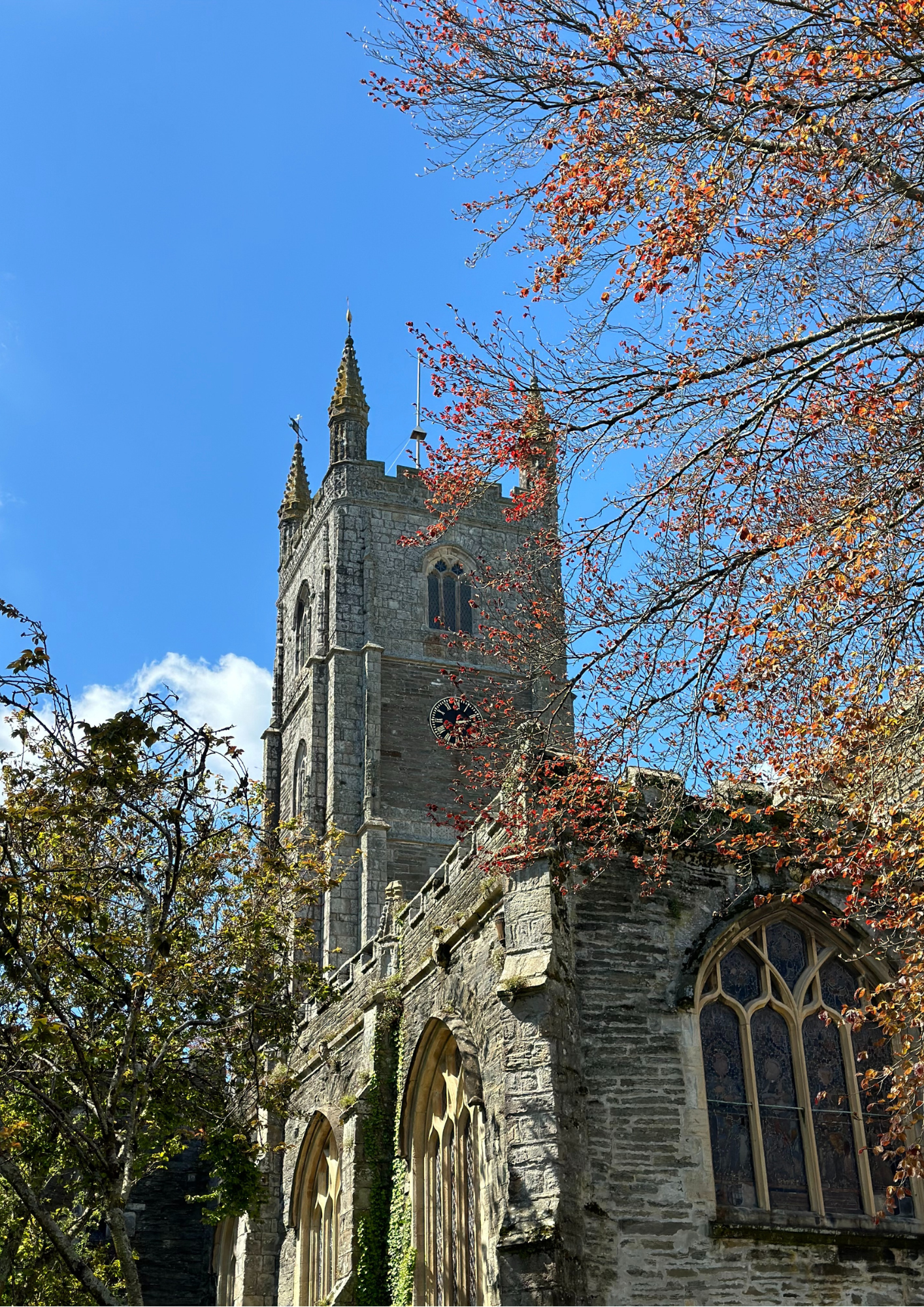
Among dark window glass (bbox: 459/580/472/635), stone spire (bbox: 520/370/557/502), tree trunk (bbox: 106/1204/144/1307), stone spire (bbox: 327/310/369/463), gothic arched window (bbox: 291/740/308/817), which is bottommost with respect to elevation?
tree trunk (bbox: 106/1204/144/1307)

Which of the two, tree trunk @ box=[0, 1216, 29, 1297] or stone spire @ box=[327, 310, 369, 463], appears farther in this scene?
stone spire @ box=[327, 310, 369, 463]

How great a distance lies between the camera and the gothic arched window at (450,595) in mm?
49281

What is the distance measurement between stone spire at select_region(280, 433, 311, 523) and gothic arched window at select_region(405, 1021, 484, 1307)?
39481 mm

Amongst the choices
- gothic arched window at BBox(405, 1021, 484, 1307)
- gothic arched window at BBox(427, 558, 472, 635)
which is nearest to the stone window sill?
gothic arched window at BBox(405, 1021, 484, 1307)

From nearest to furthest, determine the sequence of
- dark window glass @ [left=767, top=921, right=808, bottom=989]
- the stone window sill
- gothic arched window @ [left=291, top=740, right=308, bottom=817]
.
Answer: the stone window sill < dark window glass @ [left=767, top=921, right=808, bottom=989] < gothic arched window @ [left=291, top=740, right=308, bottom=817]

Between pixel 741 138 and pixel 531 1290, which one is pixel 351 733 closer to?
pixel 531 1290

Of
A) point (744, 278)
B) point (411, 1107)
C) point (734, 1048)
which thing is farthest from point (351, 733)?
point (744, 278)

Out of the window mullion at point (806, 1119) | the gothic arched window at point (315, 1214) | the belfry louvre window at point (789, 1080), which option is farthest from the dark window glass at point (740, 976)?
the gothic arched window at point (315, 1214)

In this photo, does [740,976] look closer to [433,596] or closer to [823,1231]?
[823,1231]

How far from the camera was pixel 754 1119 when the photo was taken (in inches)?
599

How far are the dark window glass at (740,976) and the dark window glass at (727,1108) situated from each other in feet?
0.74

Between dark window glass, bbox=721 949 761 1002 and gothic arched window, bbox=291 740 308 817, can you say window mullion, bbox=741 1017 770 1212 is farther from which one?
gothic arched window, bbox=291 740 308 817

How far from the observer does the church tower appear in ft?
144

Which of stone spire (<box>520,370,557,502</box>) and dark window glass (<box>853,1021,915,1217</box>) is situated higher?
stone spire (<box>520,370,557,502</box>)
